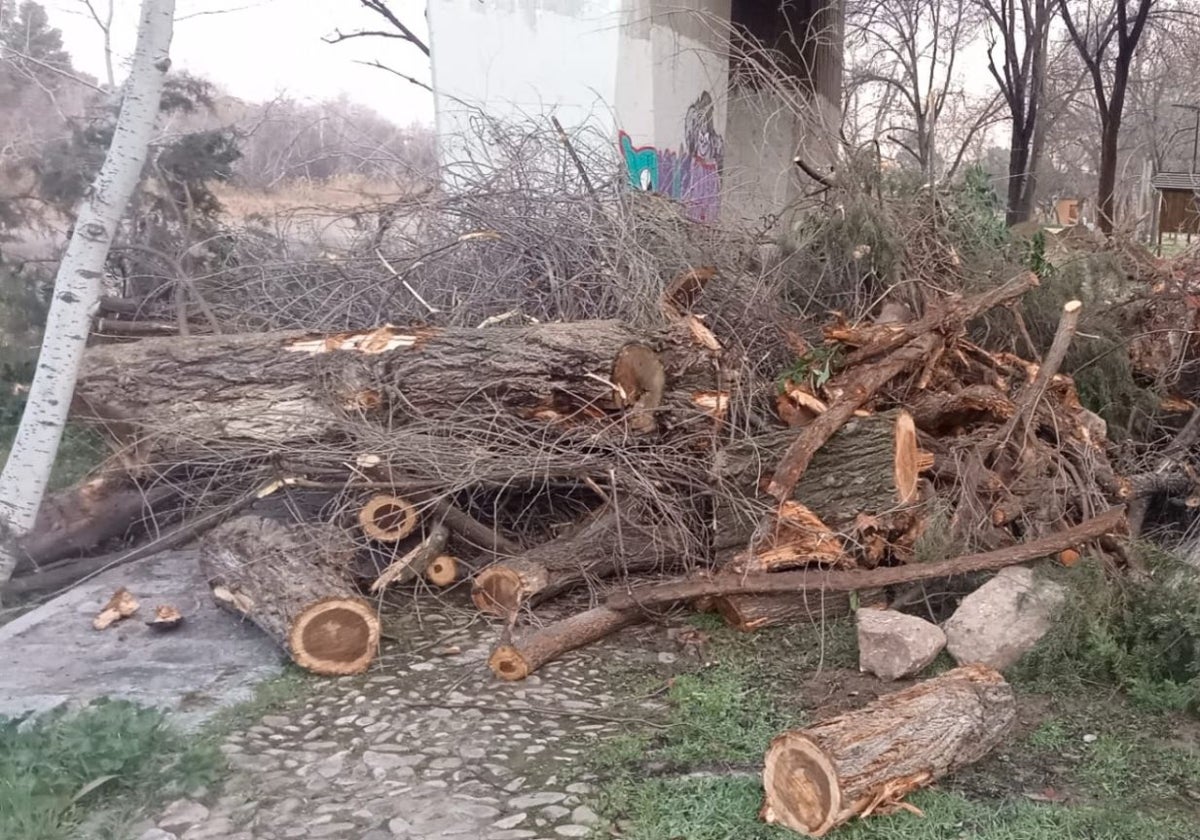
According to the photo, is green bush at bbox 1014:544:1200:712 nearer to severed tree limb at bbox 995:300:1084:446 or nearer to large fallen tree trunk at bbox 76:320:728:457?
severed tree limb at bbox 995:300:1084:446

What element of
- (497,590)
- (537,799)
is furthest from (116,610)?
(537,799)

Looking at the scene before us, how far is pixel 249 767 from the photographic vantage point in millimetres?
3059

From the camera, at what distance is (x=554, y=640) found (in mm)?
3848

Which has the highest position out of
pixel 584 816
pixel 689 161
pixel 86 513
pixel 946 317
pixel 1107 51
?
pixel 1107 51

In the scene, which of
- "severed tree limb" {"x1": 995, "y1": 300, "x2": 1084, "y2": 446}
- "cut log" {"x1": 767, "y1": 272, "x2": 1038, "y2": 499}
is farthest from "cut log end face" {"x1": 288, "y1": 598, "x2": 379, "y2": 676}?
"severed tree limb" {"x1": 995, "y1": 300, "x2": 1084, "y2": 446}

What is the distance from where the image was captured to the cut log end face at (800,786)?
102 inches

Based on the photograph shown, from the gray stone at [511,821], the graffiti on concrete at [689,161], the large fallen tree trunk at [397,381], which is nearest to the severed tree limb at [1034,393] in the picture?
the large fallen tree trunk at [397,381]

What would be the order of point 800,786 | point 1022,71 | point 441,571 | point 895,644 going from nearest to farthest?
point 800,786 → point 895,644 → point 441,571 → point 1022,71

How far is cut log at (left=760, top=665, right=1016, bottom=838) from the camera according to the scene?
8.61ft

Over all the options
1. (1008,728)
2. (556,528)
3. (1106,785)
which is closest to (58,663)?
(556,528)

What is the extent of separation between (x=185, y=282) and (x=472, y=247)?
188 cm

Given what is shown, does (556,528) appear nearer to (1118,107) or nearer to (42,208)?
(42,208)

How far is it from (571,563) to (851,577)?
1231mm

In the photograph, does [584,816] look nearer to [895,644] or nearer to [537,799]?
[537,799]
